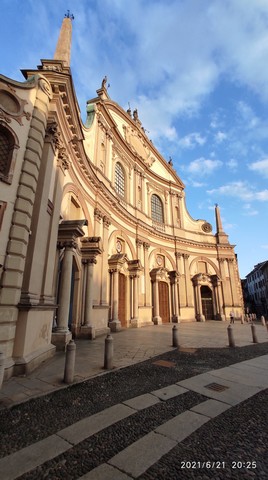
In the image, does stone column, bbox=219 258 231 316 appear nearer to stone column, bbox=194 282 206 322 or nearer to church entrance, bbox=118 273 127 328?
stone column, bbox=194 282 206 322

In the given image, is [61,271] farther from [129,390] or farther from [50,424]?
[50,424]

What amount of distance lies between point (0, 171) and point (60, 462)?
5.87m

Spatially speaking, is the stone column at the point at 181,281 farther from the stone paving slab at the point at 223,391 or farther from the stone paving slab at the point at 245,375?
the stone paving slab at the point at 223,391

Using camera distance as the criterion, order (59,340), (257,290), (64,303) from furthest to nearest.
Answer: (257,290)
(64,303)
(59,340)

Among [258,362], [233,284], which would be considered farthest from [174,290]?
[258,362]

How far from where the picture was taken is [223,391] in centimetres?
419

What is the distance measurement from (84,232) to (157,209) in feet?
49.3

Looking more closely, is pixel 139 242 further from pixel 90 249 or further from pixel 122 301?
pixel 90 249

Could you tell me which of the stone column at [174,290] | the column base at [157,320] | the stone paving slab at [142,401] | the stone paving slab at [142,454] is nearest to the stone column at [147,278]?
the column base at [157,320]

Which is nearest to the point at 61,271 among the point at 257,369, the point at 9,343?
A: the point at 9,343

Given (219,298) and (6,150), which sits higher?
(6,150)

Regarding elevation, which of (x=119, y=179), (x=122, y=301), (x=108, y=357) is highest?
(x=119, y=179)

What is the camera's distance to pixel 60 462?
Answer: 7.55ft

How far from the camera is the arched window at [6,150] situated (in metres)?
5.91
